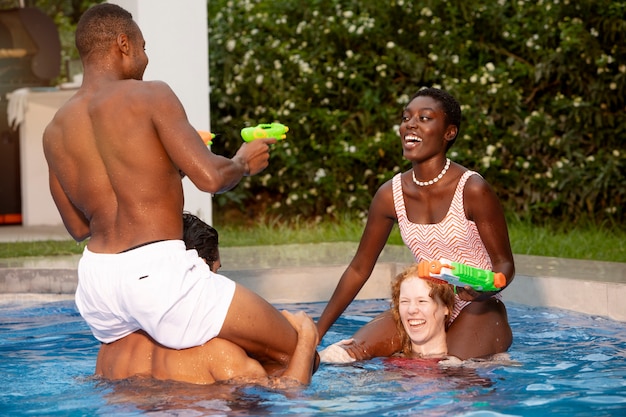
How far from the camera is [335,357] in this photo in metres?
5.45

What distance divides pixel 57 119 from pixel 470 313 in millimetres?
2324

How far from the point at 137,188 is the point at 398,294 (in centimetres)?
191

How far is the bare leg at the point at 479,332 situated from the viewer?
5.36m

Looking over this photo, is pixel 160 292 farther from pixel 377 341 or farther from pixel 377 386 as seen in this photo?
pixel 377 341

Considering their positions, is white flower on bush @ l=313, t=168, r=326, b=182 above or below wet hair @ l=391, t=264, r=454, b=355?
above

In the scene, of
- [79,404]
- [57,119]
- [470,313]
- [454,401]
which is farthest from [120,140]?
[470,313]

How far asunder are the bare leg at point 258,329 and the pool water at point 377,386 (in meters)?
0.16

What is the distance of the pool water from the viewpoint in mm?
4324

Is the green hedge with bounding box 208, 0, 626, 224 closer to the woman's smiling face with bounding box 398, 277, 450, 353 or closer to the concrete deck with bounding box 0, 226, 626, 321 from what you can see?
the concrete deck with bounding box 0, 226, 626, 321

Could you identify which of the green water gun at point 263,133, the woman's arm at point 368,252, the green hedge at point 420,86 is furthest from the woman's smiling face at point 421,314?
the green hedge at point 420,86

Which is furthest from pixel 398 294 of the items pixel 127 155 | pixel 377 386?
pixel 127 155

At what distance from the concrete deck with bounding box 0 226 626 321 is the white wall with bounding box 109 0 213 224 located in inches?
65.3

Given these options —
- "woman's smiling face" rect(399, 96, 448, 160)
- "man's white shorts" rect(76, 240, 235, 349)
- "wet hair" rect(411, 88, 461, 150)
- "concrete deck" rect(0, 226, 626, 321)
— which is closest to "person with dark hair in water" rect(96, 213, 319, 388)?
"man's white shorts" rect(76, 240, 235, 349)

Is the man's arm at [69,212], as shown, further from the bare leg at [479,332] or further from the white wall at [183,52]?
the white wall at [183,52]
